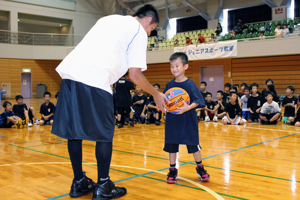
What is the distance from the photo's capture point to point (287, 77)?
15047mm

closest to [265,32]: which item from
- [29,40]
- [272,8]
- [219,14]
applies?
[272,8]

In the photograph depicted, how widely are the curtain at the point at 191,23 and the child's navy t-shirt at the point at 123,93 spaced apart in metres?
15.0

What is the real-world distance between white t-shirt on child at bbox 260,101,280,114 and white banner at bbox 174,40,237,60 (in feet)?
24.1

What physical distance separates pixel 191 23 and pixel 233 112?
1523 centimetres

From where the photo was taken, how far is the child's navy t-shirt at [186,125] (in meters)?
3.08

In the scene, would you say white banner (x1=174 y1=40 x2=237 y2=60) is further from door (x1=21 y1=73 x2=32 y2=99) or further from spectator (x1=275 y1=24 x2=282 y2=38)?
door (x1=21 y1=73 x2=32 y2=99)

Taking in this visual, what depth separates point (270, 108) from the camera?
8.45m

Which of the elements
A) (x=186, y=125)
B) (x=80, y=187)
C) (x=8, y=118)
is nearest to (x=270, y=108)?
(x=186, y=125)

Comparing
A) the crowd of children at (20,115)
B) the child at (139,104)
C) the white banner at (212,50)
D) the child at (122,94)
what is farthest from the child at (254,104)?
the white banner at (212,50)

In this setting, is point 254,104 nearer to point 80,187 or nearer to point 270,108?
point 270,108

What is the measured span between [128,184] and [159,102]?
36.4 inches

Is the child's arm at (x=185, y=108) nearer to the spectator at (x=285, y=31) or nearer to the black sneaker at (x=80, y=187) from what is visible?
the black sneaker at (x=80, y=187)

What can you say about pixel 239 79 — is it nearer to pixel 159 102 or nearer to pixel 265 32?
pixel 265 32

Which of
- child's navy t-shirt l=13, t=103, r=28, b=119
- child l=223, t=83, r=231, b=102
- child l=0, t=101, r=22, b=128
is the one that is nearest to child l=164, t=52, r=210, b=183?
child l=0, t=101, r=22, b=128
